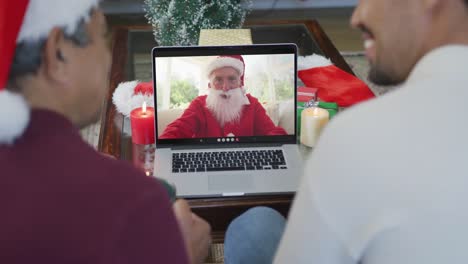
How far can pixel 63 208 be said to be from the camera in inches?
25.3

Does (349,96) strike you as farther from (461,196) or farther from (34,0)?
(34,0)

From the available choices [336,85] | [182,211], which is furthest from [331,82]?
[182,211]

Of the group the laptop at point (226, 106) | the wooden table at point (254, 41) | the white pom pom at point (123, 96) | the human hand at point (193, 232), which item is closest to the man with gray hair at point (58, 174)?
the human hand at point (193, 232)

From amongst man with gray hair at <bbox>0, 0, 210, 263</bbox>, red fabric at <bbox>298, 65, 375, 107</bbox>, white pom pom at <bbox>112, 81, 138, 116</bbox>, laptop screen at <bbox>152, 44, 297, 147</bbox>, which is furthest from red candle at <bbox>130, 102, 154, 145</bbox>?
man with gray hair at <bbox>0, 0, 210, 263</bbox>

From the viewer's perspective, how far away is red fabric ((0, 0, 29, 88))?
0.66 m

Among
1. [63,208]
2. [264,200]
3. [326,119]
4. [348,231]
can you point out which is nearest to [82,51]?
[63,208]

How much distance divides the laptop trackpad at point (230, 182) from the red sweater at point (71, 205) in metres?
0.57

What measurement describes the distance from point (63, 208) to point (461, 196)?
0.44 m

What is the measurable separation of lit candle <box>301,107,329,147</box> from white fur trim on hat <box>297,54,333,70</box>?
434 millimetres

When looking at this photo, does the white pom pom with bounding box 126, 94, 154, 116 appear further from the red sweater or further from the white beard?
the red sweater

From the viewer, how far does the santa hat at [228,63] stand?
147cm

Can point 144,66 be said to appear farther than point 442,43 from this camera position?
Yes

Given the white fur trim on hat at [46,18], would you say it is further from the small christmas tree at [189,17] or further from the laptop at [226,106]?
the small christmas tree at [189,17]

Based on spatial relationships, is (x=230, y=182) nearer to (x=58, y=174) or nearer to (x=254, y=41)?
(x=58, y=174)
